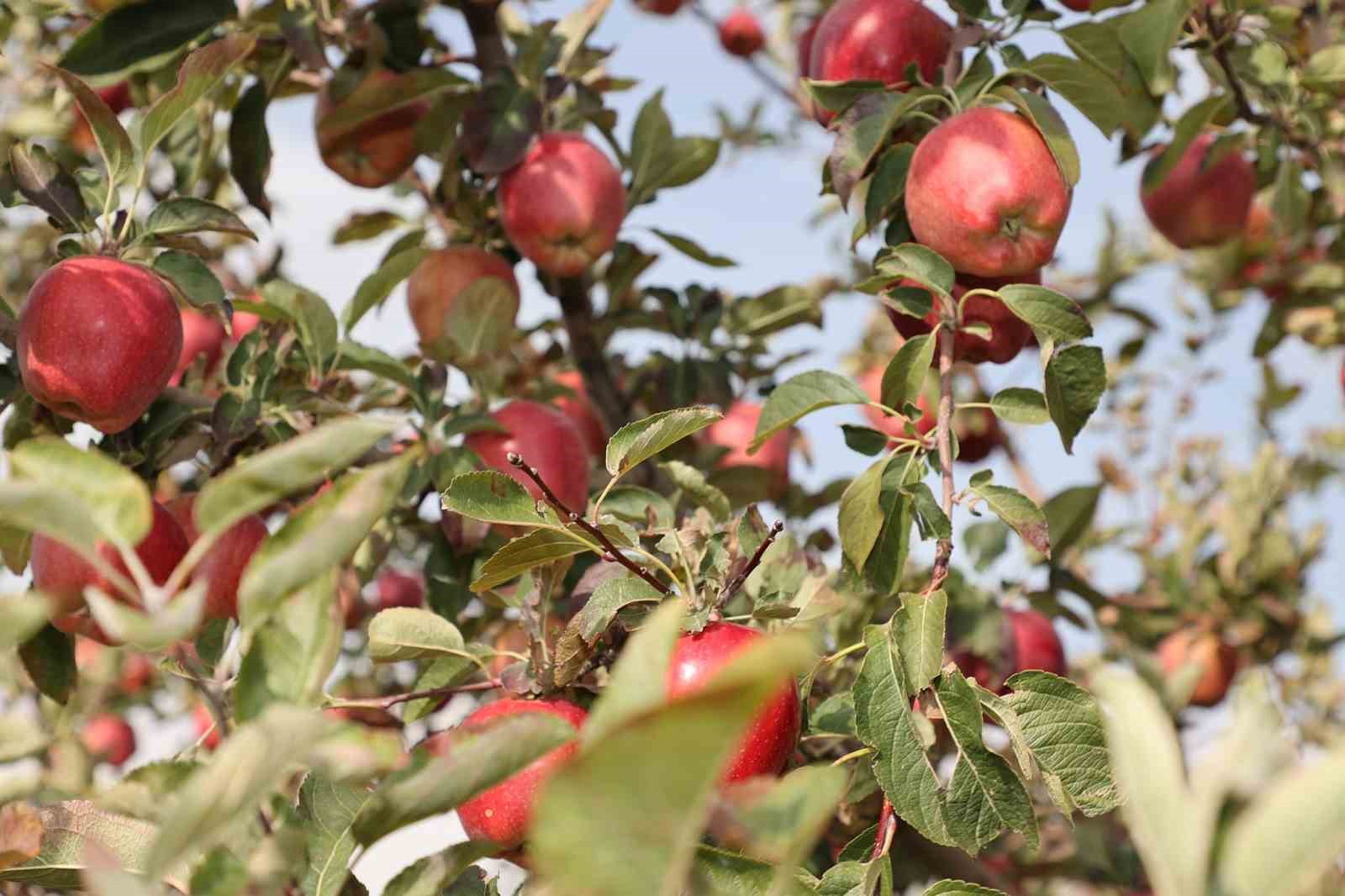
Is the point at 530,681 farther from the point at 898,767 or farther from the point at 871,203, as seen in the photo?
the point at 871,203

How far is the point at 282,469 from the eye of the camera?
0.55 meters

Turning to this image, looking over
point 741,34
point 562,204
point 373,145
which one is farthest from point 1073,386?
point 741,34

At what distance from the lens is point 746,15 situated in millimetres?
3779

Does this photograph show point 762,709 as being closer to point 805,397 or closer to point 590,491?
point 805,397

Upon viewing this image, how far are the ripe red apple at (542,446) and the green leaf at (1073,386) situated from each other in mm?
747

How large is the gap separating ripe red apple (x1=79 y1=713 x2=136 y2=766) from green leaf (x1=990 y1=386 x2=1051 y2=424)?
274 centimetres

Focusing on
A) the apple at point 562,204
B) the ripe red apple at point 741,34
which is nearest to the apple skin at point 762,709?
the apple at point 562,204

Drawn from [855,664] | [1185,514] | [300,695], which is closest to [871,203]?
[855,664]

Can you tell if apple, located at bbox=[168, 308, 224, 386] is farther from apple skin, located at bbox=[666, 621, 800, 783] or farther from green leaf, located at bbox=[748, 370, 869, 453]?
apple skin, located at bbox=[666, 621, 800, 783]

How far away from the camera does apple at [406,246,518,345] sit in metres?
2.03

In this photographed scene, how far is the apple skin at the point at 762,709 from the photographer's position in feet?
3.33

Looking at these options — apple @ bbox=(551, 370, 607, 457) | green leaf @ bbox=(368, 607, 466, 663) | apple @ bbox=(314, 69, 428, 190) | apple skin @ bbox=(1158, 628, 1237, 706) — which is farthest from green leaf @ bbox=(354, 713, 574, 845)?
apple skin @ bbox=(1158, 628, 1237, 706)

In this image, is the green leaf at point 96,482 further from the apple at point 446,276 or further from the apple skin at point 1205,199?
the apple skin at point 1205,199

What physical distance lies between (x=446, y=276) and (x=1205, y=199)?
1.51 metres
